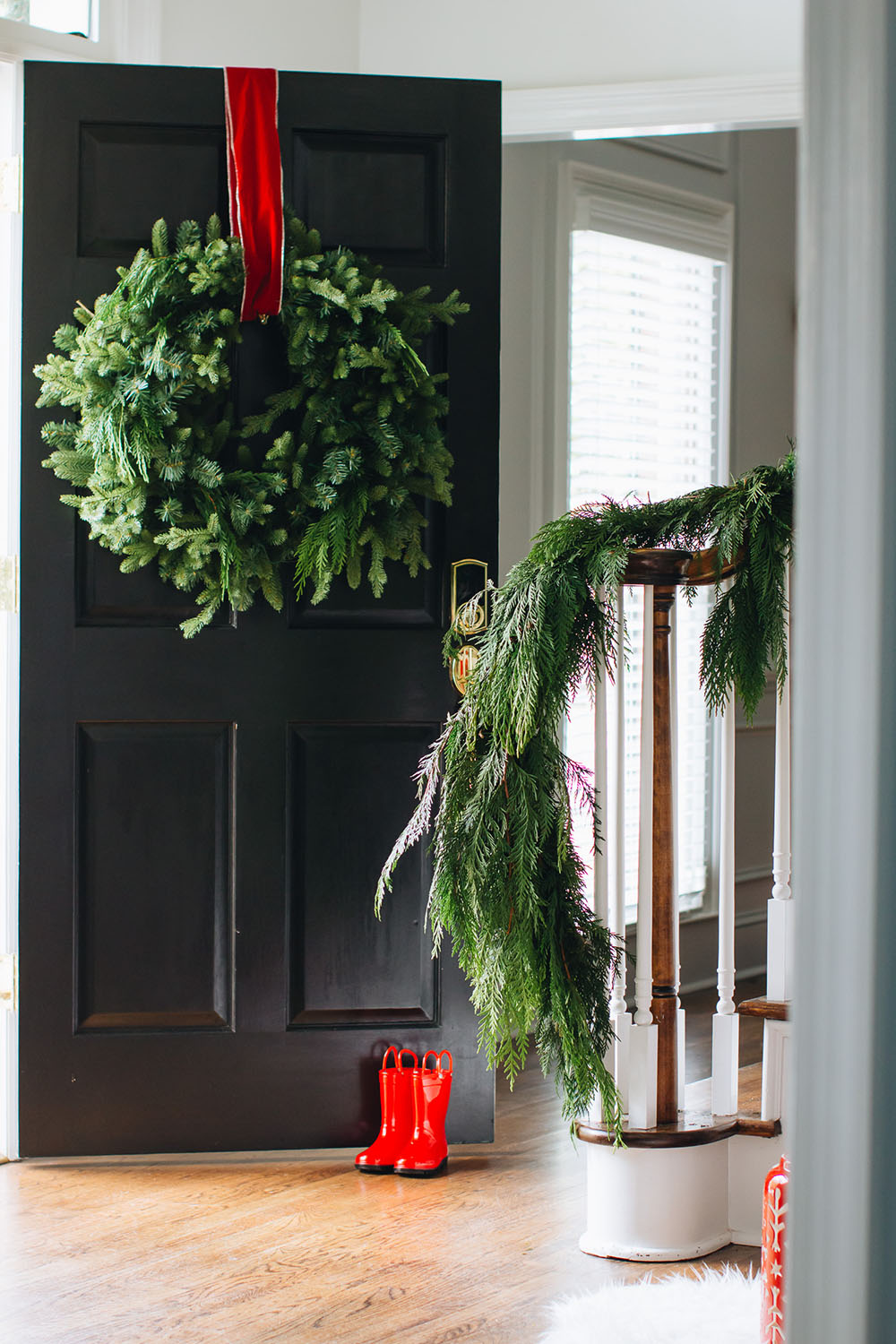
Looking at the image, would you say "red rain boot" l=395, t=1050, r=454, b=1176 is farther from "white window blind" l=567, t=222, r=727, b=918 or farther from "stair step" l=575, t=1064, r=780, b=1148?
"white window blind" l=567, t=222, r=727, b=918

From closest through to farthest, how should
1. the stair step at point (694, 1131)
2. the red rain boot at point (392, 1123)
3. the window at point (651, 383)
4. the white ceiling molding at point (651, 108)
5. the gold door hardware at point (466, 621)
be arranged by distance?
the stair step at point (694, 1131)
the gold door hardware at point (466, 621)
the red rain boot at point (392, 1123)
the white ceiling molding at point (651, 108)
the window at point (651, 383)

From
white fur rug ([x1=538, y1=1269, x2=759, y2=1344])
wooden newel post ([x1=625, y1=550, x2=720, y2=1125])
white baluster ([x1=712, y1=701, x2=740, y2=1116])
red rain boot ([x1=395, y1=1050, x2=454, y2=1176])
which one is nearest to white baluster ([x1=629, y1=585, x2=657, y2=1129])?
wooden newel post ([x1=625, y1=550, x2=720, y2=1125])

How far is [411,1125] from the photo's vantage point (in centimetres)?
255

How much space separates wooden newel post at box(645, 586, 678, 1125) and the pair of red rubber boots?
558mm

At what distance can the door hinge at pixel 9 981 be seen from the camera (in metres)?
2.60

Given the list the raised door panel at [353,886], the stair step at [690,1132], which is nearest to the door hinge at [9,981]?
the raised door panel at [353,886]

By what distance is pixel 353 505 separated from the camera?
249 cm

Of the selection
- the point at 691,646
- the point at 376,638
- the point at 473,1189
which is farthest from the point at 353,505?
the point at 691,646

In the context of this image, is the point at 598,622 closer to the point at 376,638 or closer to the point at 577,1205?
the point at 376,638

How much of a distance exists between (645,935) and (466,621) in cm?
71

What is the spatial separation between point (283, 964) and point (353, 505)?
3.17 feet

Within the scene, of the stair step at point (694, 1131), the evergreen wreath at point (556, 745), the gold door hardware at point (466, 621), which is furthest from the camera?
the gold door hardware at point (466, 621)

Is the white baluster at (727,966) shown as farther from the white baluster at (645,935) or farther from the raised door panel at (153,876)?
the raised door panel at (153,876)

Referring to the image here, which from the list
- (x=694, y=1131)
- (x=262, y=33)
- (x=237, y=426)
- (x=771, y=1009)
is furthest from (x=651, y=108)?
(x=694, y=1131)
